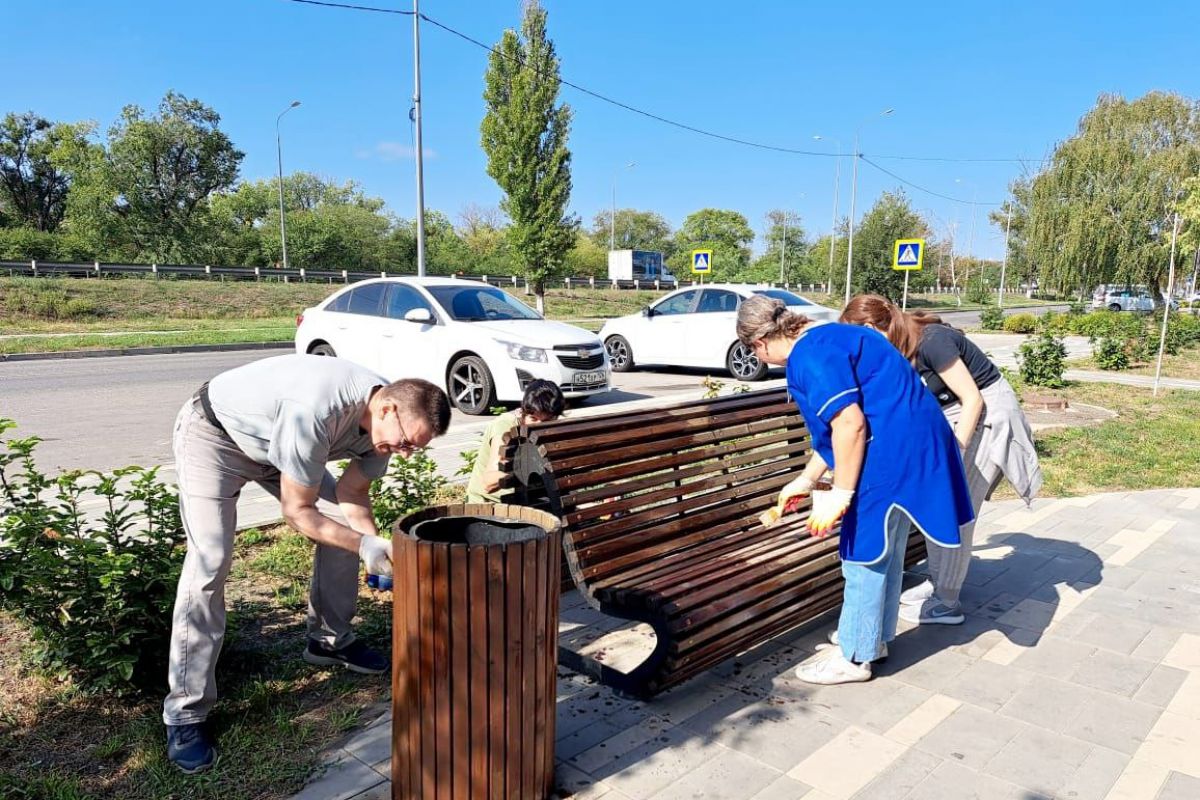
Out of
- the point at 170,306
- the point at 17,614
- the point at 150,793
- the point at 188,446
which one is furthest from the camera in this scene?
the point at 170,306

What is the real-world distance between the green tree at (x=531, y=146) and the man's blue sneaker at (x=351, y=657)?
25.9 meters

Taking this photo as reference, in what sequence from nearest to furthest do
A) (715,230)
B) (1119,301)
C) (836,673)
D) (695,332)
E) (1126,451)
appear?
(836,673)
(1126,451)
(695,332)
(1119,301)
(715,230)

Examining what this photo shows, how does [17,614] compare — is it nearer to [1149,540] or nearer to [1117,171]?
[1149,540]

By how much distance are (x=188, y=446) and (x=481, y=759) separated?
135 centimetres

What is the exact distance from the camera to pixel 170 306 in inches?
1062

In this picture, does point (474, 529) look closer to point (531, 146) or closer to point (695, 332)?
point (695, 332)

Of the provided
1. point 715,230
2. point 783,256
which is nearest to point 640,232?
point 715,230

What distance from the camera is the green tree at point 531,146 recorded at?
2719 centimetres

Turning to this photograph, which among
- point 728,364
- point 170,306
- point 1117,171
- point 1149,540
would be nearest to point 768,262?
point 1117,171

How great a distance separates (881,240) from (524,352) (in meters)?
29.3

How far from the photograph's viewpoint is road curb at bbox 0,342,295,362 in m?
15.1

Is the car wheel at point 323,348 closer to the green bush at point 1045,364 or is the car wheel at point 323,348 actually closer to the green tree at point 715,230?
the green bush at point 1045,364

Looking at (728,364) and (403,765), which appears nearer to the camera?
(403,765)

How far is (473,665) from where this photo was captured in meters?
2.08
